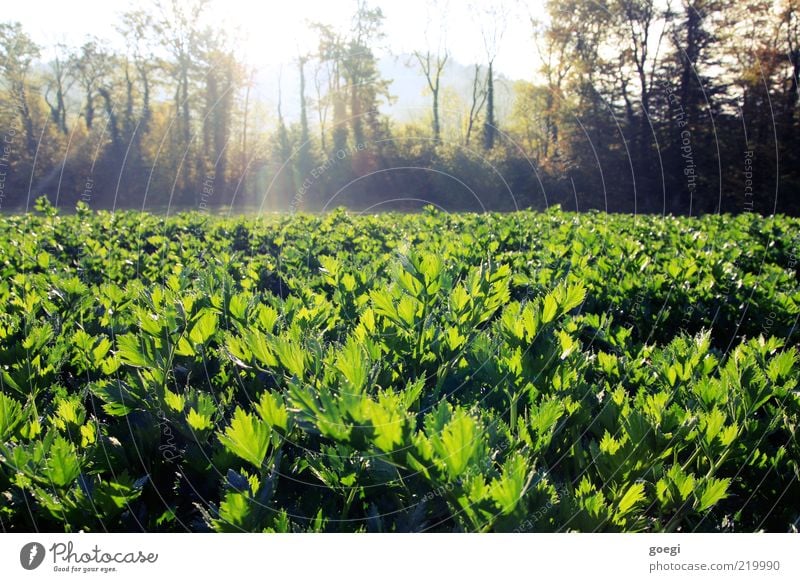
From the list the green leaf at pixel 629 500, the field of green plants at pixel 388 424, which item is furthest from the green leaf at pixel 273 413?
the green leaf at pixel 629 500

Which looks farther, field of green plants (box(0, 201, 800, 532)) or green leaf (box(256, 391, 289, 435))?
green leaf (box(256, 391, 289, 435))

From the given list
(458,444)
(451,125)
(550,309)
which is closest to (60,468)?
(458,444)

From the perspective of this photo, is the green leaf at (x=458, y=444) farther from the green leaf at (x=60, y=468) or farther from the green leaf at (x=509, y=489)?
the green leaf at (x=60, y=468)

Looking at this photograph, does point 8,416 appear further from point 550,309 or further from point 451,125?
point 451,125

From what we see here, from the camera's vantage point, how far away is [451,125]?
1823cm

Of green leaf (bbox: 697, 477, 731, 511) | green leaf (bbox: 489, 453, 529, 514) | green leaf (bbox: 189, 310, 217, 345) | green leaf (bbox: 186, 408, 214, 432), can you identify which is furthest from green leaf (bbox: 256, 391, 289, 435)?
green leaf (bbox: 697, 477, 731, 511)

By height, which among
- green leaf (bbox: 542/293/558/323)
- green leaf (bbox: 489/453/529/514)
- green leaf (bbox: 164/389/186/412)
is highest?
green leaf (bbox: 542/293/558/323)

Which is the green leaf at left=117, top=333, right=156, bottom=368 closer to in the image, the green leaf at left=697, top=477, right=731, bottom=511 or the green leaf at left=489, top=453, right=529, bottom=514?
the green leaf at left=489, top=453, right=529, bottom=514

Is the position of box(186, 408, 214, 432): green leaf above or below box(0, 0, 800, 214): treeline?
below

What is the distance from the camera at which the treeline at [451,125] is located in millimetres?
8680

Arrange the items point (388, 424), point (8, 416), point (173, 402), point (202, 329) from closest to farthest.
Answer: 1. point (388, 424)
2. point (8, 416)
3. point (173, 402)
4. point (202, 329)

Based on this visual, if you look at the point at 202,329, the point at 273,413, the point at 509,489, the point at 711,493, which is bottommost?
the point at 711,493

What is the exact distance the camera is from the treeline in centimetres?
868

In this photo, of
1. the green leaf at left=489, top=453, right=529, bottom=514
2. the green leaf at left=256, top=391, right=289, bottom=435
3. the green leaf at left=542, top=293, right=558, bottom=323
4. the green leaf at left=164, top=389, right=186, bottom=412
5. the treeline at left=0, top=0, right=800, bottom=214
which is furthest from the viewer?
the treeline at left=0, top=0, right=800, bottom=214
